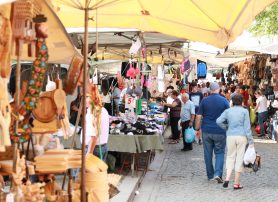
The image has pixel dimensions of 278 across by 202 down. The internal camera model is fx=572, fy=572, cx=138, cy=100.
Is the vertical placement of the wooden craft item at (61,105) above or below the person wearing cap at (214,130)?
above

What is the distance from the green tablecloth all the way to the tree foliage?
11.3 meters

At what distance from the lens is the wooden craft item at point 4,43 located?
3684mm

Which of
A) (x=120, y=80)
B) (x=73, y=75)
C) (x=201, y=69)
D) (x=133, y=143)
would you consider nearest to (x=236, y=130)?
(x=133, y=143)

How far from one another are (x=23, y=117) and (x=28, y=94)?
18 centimetres

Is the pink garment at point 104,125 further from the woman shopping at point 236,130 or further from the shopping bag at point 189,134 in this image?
the shopping bag at point 189,134

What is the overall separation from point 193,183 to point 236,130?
1794 millimetres

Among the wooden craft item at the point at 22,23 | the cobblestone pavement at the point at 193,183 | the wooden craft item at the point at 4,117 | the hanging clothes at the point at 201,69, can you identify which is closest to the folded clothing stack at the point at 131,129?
the cobblestone pavement at the point at 193,183

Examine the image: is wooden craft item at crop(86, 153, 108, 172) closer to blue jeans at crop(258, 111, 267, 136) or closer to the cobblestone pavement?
the cobblestone pavement

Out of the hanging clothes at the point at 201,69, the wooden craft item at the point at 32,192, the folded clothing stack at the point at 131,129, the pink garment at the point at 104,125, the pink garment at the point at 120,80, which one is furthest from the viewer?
the hanging clothes at the point at 201,69

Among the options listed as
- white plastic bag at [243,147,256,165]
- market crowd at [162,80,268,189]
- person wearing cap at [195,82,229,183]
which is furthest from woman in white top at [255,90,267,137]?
white plastic bag at [243,147,256,165]

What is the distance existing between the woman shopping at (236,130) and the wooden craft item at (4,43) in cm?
702

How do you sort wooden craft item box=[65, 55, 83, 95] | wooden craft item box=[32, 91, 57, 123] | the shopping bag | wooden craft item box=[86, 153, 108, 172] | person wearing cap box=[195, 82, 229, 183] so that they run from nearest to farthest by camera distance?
wooden craft item box=[32, 91, 57, 123]
wooden craft item box=[65, 55, 83, 95]
wooden craft item box=[86, 153, 108, 172]
person wearing cap box=[195, 82, 229, 183]
the shopping bag

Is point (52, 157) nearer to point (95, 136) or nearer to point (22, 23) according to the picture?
point (22, 23)

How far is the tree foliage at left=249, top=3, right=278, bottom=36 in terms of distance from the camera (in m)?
22.0
